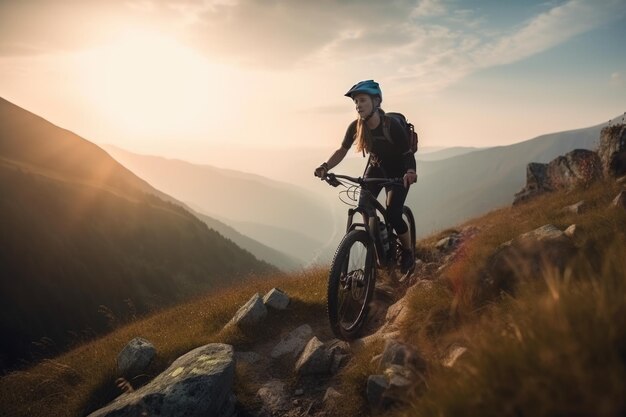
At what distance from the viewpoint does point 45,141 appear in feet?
353

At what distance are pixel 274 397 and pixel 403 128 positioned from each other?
15.8 feet

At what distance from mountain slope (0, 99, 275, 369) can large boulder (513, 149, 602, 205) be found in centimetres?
3324

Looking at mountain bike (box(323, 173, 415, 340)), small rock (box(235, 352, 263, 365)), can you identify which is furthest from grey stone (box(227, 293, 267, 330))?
mountain bike (box(323, 173, 415, 340))

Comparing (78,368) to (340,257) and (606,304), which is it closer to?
(340,257)

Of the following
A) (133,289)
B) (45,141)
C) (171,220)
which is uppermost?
(45,141)

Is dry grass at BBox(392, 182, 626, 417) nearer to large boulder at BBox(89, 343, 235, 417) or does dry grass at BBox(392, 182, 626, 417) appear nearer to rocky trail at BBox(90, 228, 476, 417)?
rocky trail at BBox(90, 228, 476, 417)

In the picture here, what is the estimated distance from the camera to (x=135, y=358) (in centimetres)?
618

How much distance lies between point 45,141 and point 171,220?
4905 cm

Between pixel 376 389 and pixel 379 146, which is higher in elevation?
pixel 379 146

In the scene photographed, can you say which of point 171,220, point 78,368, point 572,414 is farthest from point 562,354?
point 171,220

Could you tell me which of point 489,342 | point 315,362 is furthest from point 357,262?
point 489,342

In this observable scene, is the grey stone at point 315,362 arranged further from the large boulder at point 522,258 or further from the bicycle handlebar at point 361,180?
the bicycle handlebar at point 361,180

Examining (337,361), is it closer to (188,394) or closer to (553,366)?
(188,394)

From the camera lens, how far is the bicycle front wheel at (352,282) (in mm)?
5828
